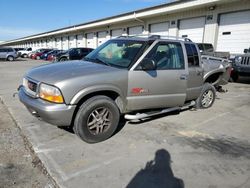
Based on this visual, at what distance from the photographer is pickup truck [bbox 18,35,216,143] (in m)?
3.77

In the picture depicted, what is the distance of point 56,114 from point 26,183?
1.09m

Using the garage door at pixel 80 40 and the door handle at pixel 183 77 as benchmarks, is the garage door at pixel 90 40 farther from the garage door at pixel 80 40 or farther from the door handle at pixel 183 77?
the door handle at pixel 183 77

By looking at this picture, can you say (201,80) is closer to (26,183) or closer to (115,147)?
(115,147)

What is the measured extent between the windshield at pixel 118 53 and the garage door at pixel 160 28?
593 inches

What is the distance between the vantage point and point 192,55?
5.54 m

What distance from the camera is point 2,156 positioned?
3.65 m

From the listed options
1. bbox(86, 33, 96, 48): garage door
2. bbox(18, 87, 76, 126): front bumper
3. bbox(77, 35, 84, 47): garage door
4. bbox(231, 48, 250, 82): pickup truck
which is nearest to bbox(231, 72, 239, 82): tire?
bbox(231, 48, 250, 82): pickup truck

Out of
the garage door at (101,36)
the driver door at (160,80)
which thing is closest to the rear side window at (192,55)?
the driver door at (160,80)

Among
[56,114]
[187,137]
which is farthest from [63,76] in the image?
[187,137]

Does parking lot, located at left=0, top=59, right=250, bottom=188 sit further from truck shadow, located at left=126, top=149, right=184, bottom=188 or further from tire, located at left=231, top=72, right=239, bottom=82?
tire, located at left=231, top=72, right=239, bottom=82

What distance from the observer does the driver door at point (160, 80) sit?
14.4 ft

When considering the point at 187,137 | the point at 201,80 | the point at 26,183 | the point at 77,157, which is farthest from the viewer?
the point at 201,80

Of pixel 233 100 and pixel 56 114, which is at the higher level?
pixel 56 114

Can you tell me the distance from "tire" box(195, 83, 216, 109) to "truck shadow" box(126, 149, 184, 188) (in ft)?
10.0
